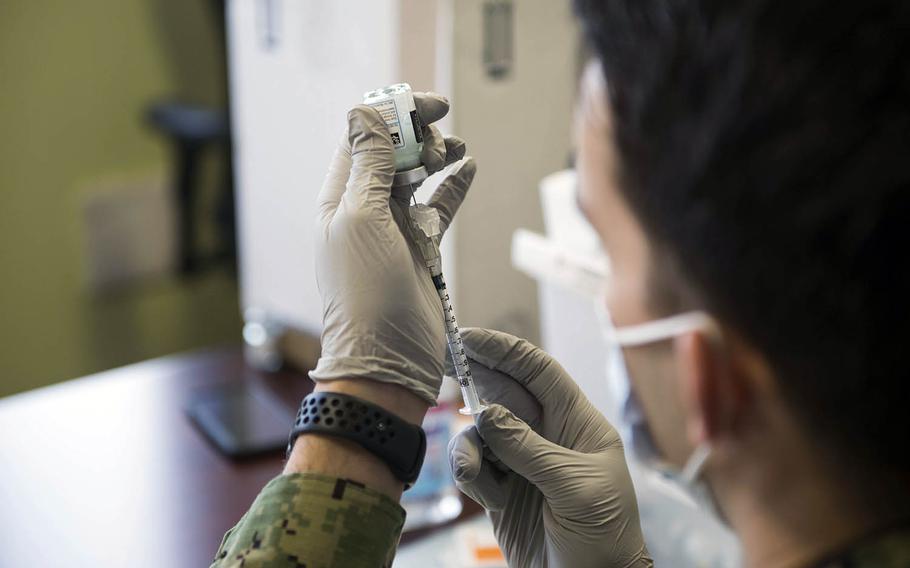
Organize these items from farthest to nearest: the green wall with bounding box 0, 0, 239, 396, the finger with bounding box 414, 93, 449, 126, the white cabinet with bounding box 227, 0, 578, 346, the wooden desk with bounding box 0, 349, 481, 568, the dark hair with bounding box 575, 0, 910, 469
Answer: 1. the green wall with bounding box 0, 0, 239, 396
2. the white cabinet with bounding box 227, 0, 578, 346
3. the wooden desk with bounding box 0, 349, 481, 568
4. the finger with bounding box 414, 93, 449, 126
5. the dark hair with bounding box 575, 0, 910, 469

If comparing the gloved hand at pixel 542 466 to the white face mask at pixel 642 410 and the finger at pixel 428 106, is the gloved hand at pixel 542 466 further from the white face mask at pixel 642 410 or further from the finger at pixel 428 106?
the finger at pixel 428 106

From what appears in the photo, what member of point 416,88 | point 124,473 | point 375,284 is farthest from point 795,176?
point 124,473

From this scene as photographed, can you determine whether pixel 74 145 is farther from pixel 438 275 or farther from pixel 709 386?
pixel 709 386

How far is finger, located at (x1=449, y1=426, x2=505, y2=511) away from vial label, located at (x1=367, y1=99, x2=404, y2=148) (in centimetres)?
29

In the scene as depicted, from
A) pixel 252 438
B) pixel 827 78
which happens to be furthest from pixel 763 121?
pixel 252 438

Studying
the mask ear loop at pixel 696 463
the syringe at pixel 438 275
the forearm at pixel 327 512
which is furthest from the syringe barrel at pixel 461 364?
the mask ear loop at pixel 696 463

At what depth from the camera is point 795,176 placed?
54 centimetres

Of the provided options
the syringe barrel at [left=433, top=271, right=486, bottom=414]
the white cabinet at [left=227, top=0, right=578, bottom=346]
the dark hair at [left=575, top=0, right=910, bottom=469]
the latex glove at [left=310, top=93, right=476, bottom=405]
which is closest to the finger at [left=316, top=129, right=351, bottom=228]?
the latex glove at [left=310, top=93, right=476, bottom=405]

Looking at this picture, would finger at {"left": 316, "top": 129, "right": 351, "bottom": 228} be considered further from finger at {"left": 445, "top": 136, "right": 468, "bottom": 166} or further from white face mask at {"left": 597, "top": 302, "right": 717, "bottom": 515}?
white face mask at {"left": 597, "top": 302, "right": 717, "bottom": 515}

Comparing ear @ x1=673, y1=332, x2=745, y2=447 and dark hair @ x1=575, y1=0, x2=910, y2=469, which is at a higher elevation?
dark hair @ x1=575, y1=0, x2=910, y2=469

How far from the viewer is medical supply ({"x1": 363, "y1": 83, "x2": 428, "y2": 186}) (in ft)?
2.74

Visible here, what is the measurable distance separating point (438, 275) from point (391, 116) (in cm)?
15

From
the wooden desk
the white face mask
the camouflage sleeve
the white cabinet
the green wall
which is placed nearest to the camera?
the white face mask

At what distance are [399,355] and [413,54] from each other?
76 cm
